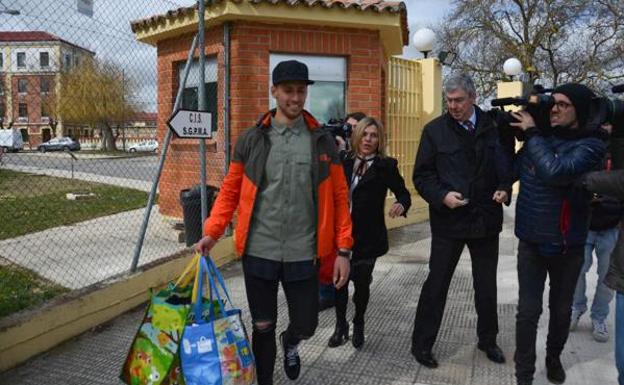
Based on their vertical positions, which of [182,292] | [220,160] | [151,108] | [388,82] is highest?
[388,82]

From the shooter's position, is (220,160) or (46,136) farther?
(220,160)

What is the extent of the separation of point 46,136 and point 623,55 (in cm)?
2418

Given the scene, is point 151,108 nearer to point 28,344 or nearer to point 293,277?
point 28,344

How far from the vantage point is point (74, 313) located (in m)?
4.18

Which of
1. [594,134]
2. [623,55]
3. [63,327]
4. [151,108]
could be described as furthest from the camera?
[623,55]

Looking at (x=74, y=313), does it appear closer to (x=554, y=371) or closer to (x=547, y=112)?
(x=554, y=371)

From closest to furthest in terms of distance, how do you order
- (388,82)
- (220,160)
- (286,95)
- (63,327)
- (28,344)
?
A: (286,95) < (28,344) < (63,327) < (220,160) < (388,82)

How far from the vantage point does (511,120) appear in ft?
10.7

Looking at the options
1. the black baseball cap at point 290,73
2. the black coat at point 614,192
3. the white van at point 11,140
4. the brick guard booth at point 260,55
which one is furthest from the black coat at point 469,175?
the brick guard booth at point 260,55

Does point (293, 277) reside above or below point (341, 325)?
above

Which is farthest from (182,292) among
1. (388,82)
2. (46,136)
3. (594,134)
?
(388,82)

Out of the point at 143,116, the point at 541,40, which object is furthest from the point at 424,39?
the point at 541,40

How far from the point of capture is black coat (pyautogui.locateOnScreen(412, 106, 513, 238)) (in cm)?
345

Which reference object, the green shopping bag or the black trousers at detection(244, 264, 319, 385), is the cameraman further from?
the green shopping bag
